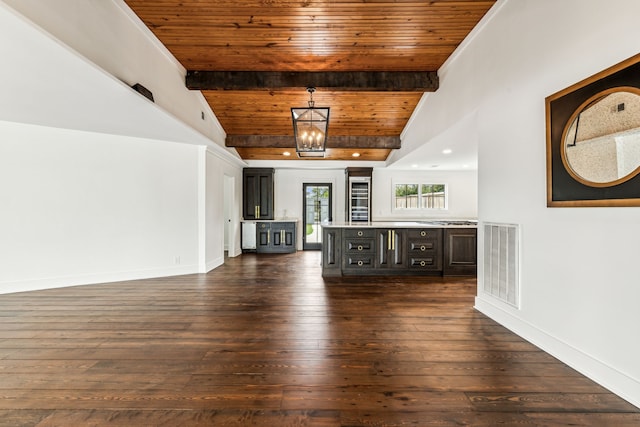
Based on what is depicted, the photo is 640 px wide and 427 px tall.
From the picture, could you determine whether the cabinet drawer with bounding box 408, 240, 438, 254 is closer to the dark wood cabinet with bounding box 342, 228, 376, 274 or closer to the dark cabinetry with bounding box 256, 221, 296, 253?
the dark wood cabinet with bounding box 342, 228, 376, 274

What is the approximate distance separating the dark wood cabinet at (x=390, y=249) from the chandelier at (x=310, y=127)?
1937mm

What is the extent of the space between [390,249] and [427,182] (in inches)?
151

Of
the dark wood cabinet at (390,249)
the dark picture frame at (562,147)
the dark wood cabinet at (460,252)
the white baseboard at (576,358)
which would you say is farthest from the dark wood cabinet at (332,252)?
the dark picture frame at (562,147)

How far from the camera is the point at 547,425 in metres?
1.56

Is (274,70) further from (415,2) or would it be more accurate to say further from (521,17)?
(521,17)

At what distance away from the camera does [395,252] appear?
16.6 ft

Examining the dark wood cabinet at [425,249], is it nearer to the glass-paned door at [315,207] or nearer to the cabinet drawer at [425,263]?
the cabinet drawer at [425,263]

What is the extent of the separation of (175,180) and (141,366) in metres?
3.57

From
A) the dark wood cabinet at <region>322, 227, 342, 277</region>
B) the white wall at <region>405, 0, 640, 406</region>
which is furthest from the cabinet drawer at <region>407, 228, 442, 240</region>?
the white wall at <region>405, 0, 640, 406</region>

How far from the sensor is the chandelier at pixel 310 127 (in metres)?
3.81

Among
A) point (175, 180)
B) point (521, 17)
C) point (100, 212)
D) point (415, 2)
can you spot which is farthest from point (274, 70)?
point (100, 212)

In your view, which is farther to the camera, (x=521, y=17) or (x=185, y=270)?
(x=185, y=270)

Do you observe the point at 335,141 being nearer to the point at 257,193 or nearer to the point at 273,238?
the point at 257,193

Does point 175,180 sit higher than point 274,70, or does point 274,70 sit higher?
point 274,70
